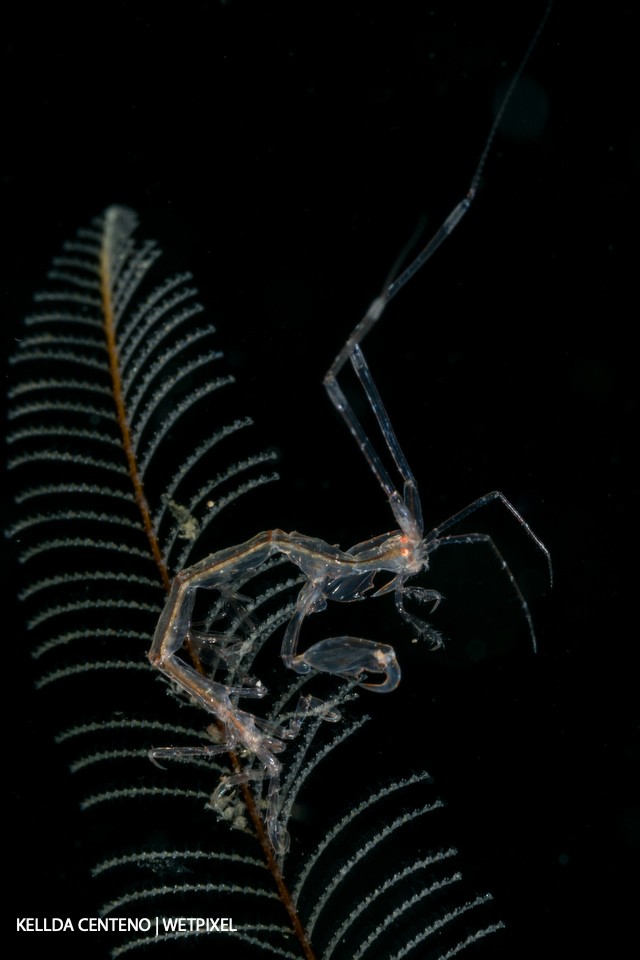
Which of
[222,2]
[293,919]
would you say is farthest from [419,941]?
[222,2]

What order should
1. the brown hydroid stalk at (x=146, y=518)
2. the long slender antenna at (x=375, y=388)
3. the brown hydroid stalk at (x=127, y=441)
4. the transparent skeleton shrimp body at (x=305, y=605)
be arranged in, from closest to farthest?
the long slender antenna at (x=375, y=388), the brown hydroid stalk at (x=146, y=518), the transparent skeleton shrimp body at (x=305, y=605), the brown hydroid stalk at (x=127, y=441)

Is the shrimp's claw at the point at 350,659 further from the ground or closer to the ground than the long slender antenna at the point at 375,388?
closer to the ground

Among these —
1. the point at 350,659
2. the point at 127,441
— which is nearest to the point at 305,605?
the point at 350,659

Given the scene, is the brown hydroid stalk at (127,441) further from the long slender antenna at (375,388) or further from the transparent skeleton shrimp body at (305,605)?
the long slender antenna at (375,388)

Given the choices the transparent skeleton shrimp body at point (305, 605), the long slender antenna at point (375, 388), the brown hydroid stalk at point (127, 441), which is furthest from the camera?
the brown hydroid stalk at point (127, 441)

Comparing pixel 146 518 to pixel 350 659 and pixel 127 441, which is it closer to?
pixel 127 441

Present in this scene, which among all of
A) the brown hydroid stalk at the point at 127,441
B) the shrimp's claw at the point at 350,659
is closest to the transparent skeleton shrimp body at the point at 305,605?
the shrimp's claw at the point at 350,659

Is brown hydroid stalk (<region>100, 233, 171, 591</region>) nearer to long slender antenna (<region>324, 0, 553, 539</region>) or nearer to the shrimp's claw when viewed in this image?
the shrimp's claw
